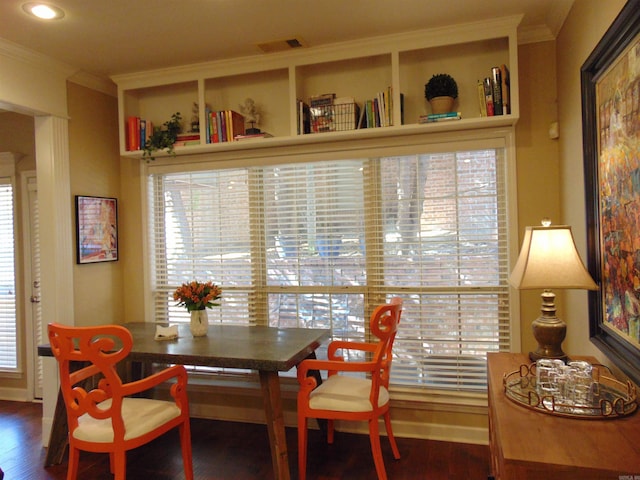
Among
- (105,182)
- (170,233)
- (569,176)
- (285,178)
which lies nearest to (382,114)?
(285,178)

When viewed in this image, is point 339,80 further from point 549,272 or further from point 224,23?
point 549,272

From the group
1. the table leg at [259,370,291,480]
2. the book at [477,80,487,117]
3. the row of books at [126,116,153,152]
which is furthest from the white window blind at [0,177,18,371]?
the book at [477,80,487,117]

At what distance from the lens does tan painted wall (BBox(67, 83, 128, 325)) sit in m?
3.35

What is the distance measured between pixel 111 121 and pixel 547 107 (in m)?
3.26

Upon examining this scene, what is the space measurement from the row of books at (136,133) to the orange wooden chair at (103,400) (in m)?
1.69

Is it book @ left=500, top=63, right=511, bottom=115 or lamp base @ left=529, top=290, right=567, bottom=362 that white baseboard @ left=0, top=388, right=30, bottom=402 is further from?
book @ left=500, top=63, right=511, bottom=115

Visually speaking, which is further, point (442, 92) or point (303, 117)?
point (303, 117)

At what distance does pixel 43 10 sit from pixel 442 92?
91.0 inches

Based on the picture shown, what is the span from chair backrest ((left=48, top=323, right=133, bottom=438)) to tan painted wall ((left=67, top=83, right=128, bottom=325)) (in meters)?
1.16

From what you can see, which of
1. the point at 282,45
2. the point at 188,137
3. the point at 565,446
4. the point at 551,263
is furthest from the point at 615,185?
the point at 188,137

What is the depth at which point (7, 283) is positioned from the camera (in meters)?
4.09

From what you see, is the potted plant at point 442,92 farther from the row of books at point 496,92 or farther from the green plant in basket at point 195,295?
the green plant in basket at point 195,295

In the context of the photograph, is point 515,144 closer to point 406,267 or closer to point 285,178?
point 406,267

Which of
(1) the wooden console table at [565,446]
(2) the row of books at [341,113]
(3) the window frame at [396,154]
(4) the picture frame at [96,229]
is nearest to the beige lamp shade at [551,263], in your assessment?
(1) the wooden console table at [565,446]
